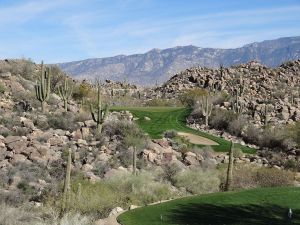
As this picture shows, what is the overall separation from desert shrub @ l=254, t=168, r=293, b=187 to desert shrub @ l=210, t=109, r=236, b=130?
59.4 ft

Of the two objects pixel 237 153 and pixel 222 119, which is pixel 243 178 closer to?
pixel 237 153

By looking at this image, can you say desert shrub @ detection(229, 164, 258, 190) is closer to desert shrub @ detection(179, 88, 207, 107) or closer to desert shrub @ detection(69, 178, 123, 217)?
desert shrub @ detection(69, 178, 123, 217)

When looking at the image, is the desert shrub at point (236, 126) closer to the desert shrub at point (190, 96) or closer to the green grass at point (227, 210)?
the desert shrub at point (190, 96)

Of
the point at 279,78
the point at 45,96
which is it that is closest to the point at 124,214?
the point at 45,96

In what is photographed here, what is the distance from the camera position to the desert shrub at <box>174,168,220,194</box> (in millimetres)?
27188

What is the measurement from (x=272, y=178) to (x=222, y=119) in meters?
20.6

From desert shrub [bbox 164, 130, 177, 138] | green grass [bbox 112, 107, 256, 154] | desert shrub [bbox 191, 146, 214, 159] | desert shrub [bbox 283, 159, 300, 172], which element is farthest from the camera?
desert shrub [bbox 164, 130, 177, 138]

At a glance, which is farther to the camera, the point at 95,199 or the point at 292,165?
the point at 292,165

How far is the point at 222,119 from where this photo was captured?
50.1m

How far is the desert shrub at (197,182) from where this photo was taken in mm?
27188

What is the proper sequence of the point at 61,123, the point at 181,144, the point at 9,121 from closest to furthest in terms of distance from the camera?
the point at 9,121
the point at 181,144
the point at 61,123

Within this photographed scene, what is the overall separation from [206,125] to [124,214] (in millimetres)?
32422

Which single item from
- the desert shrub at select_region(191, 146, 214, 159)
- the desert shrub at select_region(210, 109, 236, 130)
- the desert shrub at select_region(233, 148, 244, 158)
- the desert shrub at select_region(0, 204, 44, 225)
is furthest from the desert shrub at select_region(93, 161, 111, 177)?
the desert shrub at select_region(210, 109, 236, 130)

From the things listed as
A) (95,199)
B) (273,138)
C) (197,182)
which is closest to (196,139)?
(273,138)
